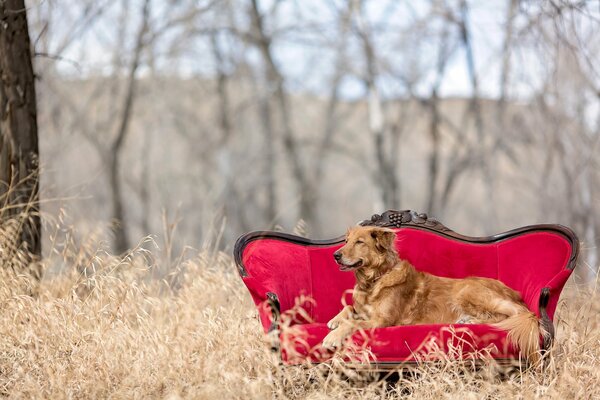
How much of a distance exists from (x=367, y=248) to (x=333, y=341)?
2.76 feet

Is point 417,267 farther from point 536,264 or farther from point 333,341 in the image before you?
point 333,341

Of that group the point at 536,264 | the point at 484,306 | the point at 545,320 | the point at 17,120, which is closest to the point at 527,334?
the point at 545,320

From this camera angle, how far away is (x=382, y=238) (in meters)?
5.09

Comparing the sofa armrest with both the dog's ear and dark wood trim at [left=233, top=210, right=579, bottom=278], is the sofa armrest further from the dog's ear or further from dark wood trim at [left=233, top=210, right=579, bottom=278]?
the dog's ear

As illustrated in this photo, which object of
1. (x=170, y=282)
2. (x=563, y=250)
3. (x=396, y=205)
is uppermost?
(x=563, y=250)

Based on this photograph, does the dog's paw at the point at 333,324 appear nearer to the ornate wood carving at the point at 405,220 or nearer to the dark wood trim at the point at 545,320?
the ornate wood carving at the point at 405,220

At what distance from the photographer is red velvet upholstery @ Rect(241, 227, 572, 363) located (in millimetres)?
4434

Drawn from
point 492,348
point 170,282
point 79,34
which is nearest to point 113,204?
point 79,34

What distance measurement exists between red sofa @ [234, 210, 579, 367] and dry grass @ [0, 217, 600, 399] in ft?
0.52

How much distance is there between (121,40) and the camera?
711 inches

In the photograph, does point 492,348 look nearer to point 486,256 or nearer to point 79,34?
point 486,256

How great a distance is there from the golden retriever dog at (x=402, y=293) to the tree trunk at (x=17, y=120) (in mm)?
3020

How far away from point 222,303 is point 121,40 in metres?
13.4

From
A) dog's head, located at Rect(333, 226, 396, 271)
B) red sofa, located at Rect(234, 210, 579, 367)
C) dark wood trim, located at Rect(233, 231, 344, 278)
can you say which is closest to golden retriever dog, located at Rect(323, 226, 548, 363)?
dog's head, located at Rect(333, 226, 396, 271)
